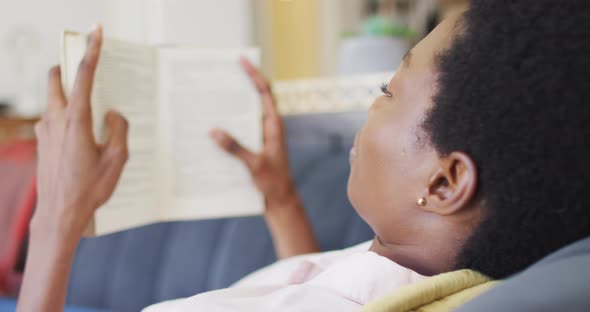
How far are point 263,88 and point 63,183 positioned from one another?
41 cm

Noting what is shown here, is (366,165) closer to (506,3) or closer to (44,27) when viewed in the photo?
(506,3)

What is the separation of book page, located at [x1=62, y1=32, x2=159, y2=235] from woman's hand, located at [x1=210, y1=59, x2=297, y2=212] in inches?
4.8

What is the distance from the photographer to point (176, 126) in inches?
40.9

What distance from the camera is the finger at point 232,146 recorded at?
1067 millimetres

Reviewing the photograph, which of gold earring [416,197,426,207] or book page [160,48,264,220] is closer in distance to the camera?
gold earring [416,197,426,207]

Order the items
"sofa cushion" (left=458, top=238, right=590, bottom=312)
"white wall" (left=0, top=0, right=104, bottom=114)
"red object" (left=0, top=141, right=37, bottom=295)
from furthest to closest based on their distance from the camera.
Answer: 1. "white wall" (left=0, top=0, right=104, bottom=114)
2. "red object" (left=0, top=141, right=37, bottom=295)
3. "sofa cushion" (left=458, top=238, right=590, bottom=312)

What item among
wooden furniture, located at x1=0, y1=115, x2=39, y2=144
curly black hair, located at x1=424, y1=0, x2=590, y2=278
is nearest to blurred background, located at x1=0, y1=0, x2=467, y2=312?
curly black hair, located at x1=424, y1=0, x2=590, y2=278

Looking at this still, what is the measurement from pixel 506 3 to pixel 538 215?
182 millimetres

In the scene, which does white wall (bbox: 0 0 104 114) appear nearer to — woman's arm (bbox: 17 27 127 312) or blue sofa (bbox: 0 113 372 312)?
blue sofa (bbox: 0 113 372 312)

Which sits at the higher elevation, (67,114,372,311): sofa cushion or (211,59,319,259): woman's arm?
(211,59,319,259): woman's arm

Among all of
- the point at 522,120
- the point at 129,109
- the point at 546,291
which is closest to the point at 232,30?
the point at 129,109

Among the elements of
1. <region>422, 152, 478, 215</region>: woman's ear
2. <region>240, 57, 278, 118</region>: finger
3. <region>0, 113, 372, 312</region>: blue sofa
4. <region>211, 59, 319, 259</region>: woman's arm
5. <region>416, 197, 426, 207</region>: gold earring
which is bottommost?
<region>0, 113, 372, 312</region>: blue sofa

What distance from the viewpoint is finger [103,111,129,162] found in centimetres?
86

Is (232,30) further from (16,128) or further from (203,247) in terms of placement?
(16,128)
